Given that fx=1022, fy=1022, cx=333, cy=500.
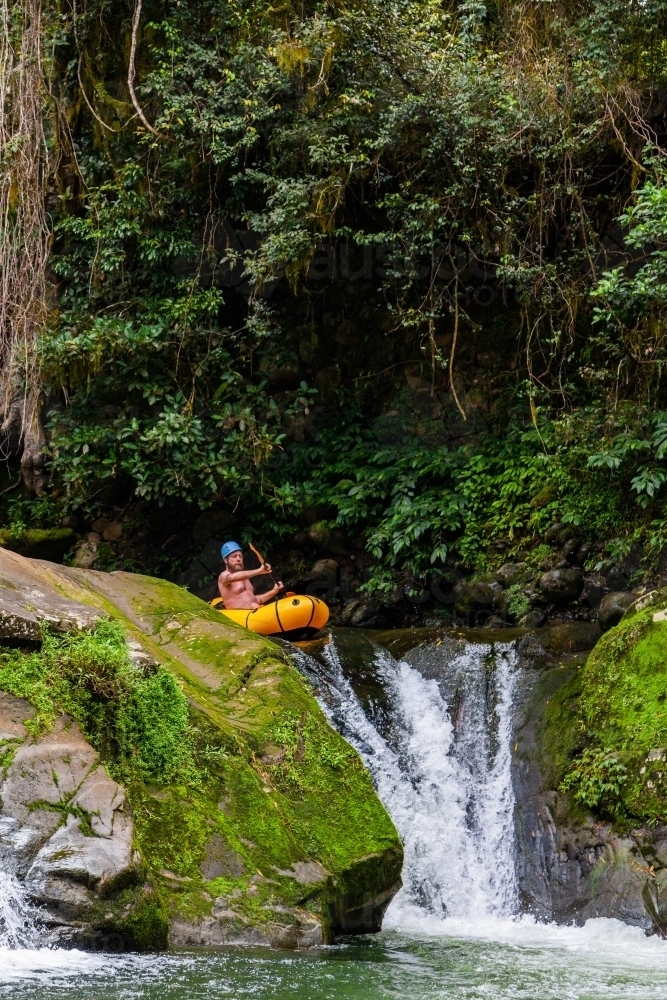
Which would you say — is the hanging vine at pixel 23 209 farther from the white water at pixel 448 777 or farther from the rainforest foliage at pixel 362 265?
the white water at pixel 448 777

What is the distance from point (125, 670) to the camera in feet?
19.2

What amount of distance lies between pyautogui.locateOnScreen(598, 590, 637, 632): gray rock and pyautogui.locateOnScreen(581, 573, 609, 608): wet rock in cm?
91

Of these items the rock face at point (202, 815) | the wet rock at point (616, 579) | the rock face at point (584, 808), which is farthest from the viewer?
the wet rock at point (616, 579)

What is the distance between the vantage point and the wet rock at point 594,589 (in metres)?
9.09

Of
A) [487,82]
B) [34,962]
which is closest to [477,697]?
[34,962]

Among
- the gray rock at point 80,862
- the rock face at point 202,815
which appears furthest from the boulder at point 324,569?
the gray rock at point 80,862

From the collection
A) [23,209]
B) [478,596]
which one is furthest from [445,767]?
Answer: [23,209]

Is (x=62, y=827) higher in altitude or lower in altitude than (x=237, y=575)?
lower

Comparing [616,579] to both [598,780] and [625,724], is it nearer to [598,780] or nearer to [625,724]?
[625,724]

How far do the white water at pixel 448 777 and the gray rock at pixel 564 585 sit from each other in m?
1.37

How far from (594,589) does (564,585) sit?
0.87ft

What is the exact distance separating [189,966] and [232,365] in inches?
294

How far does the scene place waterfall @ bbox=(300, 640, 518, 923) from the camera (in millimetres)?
6598

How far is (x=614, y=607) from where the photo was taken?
8.02 meters
